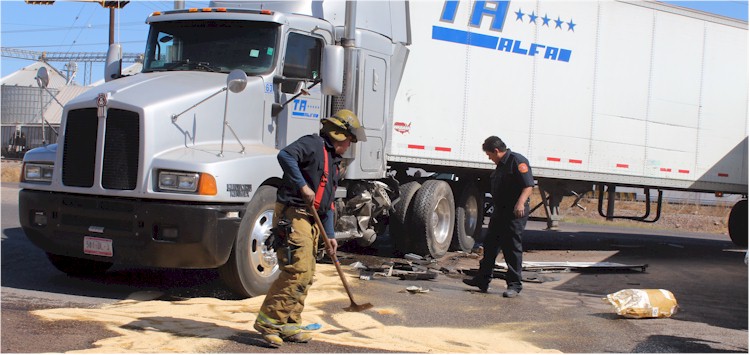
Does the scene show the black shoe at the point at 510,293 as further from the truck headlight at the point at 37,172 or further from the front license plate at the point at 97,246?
the truck headlight at the point at 37,172

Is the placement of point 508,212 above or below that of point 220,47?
below

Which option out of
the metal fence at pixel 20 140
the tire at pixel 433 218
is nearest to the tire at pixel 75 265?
the tire at pixel 433 218

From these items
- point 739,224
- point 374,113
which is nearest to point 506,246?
point 374,113

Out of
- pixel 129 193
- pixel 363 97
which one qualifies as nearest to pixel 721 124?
pixel 363 97

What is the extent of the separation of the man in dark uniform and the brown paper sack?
1464 millimetres

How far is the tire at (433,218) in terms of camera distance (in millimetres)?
12438

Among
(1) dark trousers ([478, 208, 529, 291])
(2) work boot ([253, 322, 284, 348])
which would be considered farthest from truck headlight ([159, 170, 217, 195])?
(1) dark trousers ([478, 208, 529, 291])

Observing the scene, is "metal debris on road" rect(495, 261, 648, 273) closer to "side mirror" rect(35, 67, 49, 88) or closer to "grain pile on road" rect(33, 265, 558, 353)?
"grain pile on road" rect(33, 265, 558, 353)

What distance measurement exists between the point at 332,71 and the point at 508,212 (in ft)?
8.07

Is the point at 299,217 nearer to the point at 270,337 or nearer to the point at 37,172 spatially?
the point at 270,337

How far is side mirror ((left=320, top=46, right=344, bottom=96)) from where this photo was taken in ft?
29.9

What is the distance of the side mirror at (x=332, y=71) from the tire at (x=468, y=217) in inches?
198

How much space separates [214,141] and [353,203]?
272 centimetres

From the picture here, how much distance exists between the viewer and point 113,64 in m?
10.5
